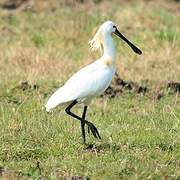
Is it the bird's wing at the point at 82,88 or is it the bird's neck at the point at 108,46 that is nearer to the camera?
the bird's wing at the point at 82,88

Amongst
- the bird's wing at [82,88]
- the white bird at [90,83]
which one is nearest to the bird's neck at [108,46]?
the white bird at [90,83]

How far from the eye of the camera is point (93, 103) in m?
10.3

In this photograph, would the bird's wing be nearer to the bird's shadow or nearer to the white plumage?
the white plumage

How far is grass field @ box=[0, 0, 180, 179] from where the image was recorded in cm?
704

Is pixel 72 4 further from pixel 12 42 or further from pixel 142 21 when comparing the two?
pixel 12 42

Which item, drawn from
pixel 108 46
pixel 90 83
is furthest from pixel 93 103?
pixel 90 83

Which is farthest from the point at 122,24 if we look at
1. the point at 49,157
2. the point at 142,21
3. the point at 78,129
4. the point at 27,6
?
the point at 49,157

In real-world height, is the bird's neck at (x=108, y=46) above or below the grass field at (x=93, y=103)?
above

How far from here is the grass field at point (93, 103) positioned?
23.1 ft

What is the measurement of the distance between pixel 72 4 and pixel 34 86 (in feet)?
22.5

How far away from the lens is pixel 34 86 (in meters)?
10.8

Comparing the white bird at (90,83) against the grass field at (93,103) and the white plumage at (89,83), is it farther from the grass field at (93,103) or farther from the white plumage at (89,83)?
the grass field at (93,103)

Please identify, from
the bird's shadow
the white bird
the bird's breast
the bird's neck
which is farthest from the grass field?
the bird's neck

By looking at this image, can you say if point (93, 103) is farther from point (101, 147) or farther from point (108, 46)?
point (101, 147)
